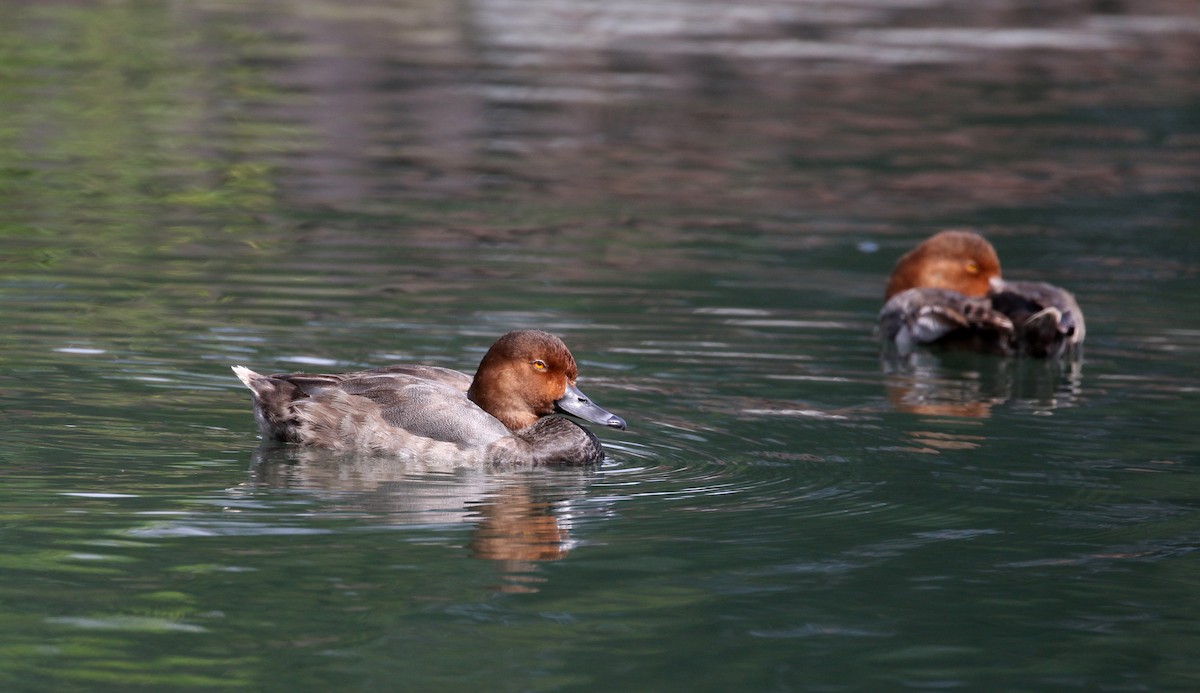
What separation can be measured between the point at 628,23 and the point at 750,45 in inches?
164

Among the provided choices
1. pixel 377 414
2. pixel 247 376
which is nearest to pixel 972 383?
pixel 377 414

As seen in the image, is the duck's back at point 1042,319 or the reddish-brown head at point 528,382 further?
the duck's back at point 1042,319

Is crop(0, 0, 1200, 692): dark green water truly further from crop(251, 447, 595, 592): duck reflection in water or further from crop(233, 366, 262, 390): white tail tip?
crop(233, 366, 262, 390): white tail tip

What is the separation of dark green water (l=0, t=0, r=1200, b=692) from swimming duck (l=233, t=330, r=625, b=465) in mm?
156

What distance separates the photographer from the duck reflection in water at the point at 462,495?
7.22m

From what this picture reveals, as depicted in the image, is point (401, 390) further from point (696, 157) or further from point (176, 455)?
point (696, 157)

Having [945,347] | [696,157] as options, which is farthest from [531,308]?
[696,157]

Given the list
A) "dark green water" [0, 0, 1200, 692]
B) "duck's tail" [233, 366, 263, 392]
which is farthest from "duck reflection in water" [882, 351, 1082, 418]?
"duck's tail" [233, 366, 263, 392]

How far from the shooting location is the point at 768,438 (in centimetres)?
933

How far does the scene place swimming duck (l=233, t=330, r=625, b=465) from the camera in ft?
28.3

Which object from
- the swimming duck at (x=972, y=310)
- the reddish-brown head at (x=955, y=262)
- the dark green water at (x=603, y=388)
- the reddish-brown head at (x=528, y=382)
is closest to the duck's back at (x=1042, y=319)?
the swimming duck at (x=972, y=310)

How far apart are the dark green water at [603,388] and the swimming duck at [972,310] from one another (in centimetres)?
33

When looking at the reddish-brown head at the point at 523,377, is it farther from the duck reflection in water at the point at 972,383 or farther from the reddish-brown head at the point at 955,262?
the reddish-brown head at the point at 955,262

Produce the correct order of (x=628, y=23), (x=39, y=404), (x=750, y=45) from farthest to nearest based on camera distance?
(x=628, y=23) < (x=750, y=45) < (x=39, y=404)
